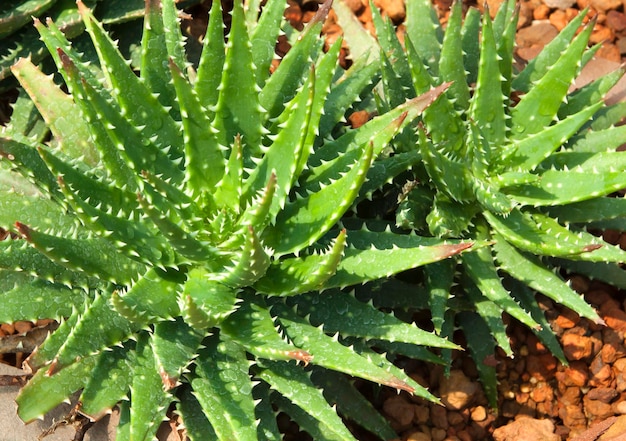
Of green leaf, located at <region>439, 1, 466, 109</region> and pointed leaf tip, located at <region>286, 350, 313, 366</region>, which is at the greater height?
green leaf, located at <region>439, 1, 466, 109</region>

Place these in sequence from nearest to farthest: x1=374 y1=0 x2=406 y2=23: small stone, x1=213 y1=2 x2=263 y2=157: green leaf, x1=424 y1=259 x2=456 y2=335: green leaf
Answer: x1=213 y1=2 x2=263 y2=157: green leaf → x1=424 y1=259 x2=456 y2=335: green leaf → x1=374 y1=0 x2=406 y2=23: small stone

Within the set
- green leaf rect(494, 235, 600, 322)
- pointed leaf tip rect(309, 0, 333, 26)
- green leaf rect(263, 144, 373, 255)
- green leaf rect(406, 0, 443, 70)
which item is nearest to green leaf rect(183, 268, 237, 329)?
green leaf rect(263, 144, 373, 255)

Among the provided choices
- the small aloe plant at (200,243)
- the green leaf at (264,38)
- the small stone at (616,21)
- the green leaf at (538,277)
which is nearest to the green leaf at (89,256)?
the small aloe plant at (200,243)

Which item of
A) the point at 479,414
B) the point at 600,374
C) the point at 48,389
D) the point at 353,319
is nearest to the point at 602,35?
the point at 600,374

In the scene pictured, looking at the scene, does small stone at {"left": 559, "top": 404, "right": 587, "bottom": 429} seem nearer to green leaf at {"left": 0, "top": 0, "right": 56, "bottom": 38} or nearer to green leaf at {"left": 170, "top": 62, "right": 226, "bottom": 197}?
green leaf at {"left": 170, "top": 62, "right": 226, "bottom": 197}

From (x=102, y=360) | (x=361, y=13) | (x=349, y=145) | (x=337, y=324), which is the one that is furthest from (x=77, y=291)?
(x=361, y=13)

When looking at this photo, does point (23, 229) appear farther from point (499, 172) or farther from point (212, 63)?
point (499, 172)

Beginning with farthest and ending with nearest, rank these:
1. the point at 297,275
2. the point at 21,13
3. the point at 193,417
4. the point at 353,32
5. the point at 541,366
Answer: the point at 353,32 < the point at 541,366 < the point at 21,13 < the point at 193,417 < the point at 297,275
